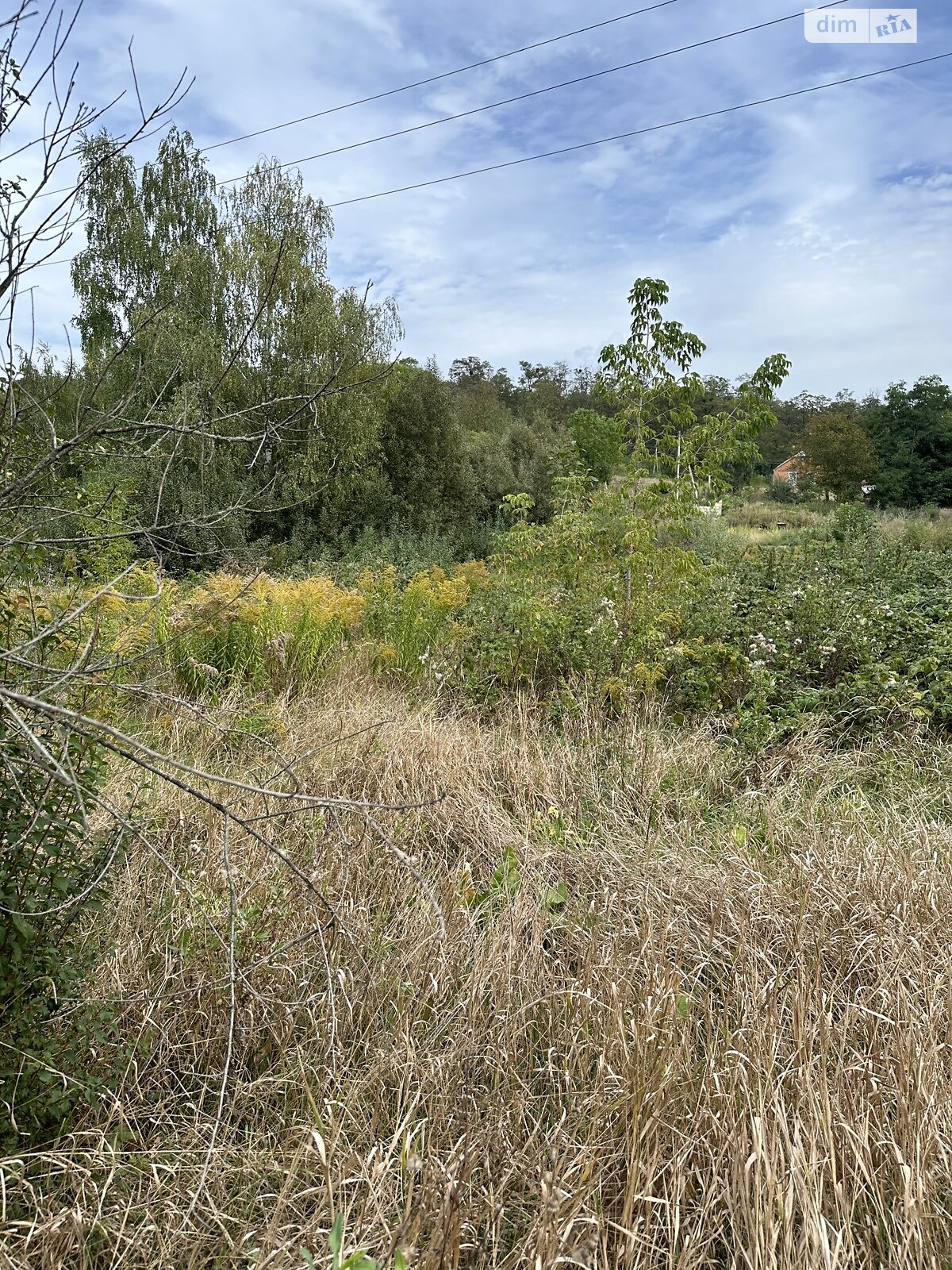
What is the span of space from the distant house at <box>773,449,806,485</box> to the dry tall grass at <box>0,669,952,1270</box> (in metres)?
31.9

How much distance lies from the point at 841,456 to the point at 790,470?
1143 centimetres

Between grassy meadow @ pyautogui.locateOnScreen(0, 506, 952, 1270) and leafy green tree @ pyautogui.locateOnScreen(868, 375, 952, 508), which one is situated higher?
leafy green tree @ pyautogui.locateOnScreen(868, 375, 952, 508)

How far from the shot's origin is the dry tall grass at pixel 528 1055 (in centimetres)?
165

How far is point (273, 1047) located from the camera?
7.36ft

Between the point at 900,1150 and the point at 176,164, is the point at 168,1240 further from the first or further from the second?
the point at 176,164

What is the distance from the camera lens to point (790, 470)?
129ft

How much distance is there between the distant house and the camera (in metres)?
33.0

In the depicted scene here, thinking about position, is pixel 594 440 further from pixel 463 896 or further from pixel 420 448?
Result: pixel 463 896

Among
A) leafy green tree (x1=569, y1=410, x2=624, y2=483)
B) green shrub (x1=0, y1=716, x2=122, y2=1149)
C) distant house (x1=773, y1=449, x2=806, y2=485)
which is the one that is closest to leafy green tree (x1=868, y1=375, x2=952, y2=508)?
distant house (x1=773, y1=449, x2=806, y2=485)

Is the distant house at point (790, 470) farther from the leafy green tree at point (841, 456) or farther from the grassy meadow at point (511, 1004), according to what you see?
the grassy meadow at point (511, 1004)

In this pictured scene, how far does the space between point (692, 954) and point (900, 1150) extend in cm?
75

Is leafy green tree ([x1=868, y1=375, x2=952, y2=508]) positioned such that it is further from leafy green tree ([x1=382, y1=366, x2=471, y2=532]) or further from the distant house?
leafy green tree ([x1=382, y1=366, x2=471, y2=532])

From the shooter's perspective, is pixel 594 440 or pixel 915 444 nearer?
pixel 594 440

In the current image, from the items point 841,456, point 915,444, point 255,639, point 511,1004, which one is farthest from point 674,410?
point 915,444
